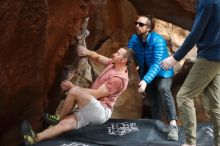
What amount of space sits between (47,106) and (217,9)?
127 inches

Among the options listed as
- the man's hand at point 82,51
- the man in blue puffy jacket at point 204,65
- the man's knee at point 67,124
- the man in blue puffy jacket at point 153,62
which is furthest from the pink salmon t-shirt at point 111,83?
the man in blue puffy jacket at point 204,65

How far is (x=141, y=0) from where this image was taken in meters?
7.85

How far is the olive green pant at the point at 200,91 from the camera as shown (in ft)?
15.3

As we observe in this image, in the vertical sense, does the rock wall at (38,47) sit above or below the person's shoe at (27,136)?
above

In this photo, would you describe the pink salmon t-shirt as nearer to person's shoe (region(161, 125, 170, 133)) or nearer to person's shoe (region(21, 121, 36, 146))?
person's shoe (region(161, 125, 170, 133))

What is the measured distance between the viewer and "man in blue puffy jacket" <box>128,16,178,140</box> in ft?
19.8

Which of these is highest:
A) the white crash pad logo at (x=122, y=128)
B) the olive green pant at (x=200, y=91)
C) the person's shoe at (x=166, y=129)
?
the olive green pant at (x=200, y=91)

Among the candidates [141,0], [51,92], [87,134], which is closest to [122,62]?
[87,134]

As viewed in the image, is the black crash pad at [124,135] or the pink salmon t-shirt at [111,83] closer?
the black crash pad at [124,135]

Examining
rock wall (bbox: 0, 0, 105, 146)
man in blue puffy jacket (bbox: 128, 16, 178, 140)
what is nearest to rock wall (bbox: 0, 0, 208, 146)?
rock wall (bbox: 0, 0, 105, 146)

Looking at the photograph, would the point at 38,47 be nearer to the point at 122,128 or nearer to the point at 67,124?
the point at 67,124

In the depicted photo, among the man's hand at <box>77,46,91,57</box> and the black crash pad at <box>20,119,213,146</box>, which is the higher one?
the man's hand at <box>77,46,91,57</box>

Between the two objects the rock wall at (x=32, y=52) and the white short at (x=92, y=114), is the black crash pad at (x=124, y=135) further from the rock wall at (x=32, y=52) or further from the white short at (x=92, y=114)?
the rock wall at (x=32, y=52)

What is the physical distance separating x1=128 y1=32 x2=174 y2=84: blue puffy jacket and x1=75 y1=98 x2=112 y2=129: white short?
33.0 inches
